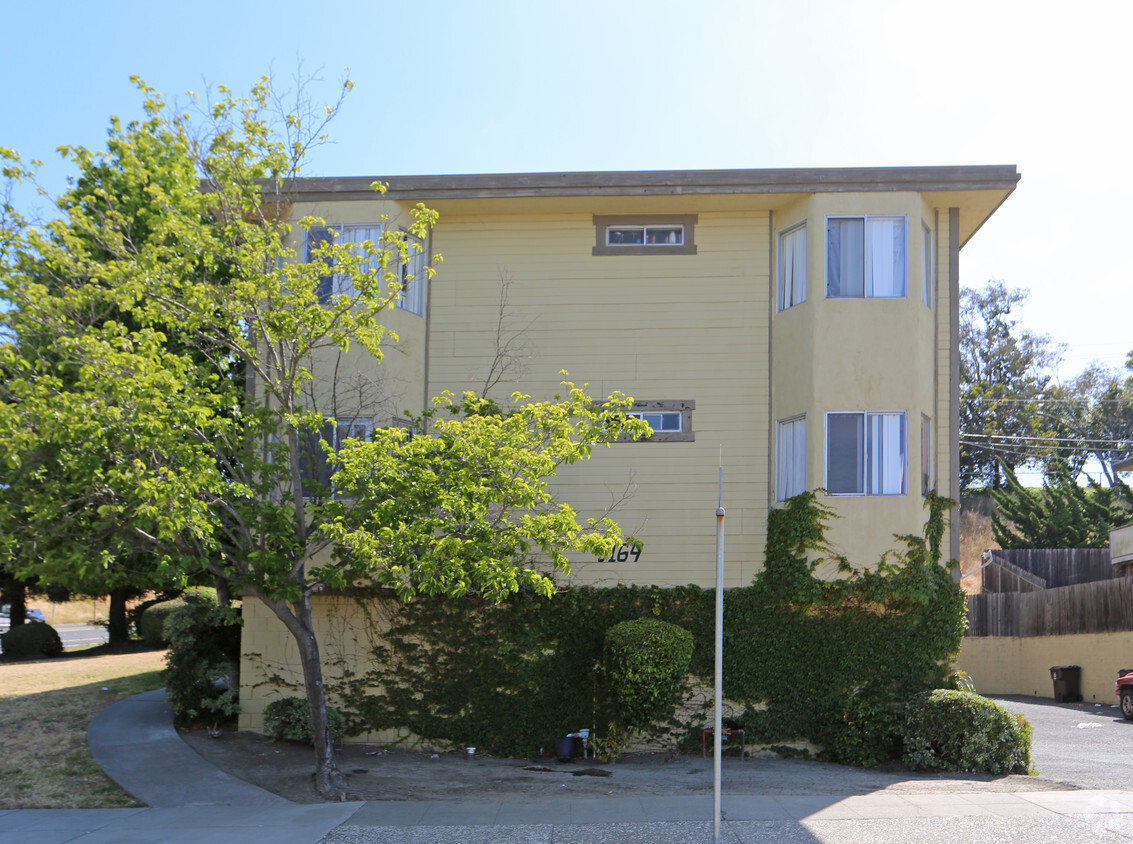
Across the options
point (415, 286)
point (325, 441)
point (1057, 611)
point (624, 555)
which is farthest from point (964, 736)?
point (1057, 611)

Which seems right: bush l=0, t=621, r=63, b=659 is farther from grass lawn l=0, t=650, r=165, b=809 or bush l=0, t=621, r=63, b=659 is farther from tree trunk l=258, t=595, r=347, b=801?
tree trunk l=258, t=595, r=347, b=801

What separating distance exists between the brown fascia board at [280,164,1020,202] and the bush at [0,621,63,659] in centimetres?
1504

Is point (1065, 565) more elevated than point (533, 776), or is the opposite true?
point (1065, 565)

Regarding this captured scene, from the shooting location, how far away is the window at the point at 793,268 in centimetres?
1580

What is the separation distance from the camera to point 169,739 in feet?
48.3

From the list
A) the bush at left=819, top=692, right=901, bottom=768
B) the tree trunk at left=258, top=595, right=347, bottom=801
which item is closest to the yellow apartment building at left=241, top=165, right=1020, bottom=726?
the bush at left=819, top=692, right=901, bottom=768

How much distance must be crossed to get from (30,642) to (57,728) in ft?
37.5

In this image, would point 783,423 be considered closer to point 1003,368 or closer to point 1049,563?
point 1049,563

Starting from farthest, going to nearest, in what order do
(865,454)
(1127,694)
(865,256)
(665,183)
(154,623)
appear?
(154,623), (1127,694), (665,183), (865,256), (865,454)

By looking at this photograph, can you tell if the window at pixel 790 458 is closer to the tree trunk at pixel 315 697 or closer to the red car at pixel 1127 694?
the tree trunk at pixel 315 697

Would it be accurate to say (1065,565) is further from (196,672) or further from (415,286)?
(196,672)

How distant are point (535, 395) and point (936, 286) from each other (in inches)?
257

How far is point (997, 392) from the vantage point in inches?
1953

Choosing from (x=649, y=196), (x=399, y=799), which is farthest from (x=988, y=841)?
(x=649, y=196)
